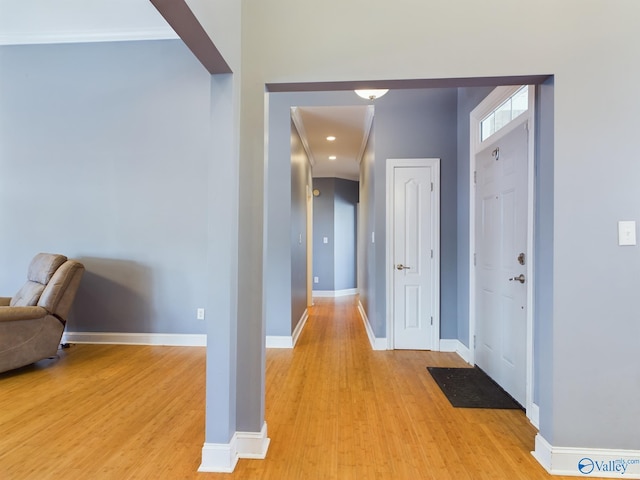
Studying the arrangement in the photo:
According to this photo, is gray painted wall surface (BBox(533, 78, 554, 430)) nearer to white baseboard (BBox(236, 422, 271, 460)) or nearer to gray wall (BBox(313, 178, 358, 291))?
white baseboard (BBox(236, 422, 271, 460))

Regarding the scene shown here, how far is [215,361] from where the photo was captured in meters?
1.66

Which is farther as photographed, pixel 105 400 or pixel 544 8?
pixel 105 400

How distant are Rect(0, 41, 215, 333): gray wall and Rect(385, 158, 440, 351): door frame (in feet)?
7.03

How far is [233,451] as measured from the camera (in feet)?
5.51

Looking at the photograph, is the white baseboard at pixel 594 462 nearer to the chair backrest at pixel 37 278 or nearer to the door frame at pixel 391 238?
the door frame at pixel 391 238

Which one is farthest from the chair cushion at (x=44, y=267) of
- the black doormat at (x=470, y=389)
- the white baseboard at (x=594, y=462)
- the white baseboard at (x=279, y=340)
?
the white baseboard at (x=594, y=462)

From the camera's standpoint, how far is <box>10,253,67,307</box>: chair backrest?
3.12 metres

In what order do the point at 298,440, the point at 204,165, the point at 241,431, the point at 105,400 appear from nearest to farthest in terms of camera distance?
the point at 241,431
the point at 298,440
the point at 105,400
the point at 204,165

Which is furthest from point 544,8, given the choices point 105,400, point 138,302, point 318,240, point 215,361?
point 318,240

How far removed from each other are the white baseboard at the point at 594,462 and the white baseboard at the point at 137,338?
10.8 ft

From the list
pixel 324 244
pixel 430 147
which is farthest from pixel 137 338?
pixel 324 244

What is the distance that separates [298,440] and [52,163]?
13.6 ft

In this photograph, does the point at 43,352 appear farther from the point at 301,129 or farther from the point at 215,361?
the point at 301,129

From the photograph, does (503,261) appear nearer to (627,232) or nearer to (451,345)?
(627,232)
